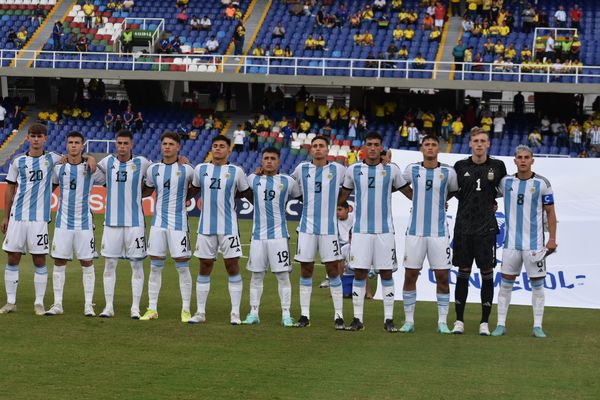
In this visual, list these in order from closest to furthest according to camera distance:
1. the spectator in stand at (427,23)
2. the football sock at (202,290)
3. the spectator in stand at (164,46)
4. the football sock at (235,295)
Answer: the football sock at (235,295) < the football sock at (202,290) < the spectator in stand at (164,46) < the spectator in stand at (427,23)

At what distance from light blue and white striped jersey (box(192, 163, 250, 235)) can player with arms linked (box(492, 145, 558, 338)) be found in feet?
10.8

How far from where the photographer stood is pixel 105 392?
10453 millimetres

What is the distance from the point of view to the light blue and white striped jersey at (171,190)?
14781mm

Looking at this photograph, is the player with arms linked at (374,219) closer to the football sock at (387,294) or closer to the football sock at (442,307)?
the football sock at (387,294)

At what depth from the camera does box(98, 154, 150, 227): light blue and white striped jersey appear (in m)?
15.0

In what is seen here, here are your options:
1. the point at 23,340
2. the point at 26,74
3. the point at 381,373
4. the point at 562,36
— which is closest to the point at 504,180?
the point at 381,373

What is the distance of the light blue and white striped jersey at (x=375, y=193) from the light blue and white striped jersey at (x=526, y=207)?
129 cm

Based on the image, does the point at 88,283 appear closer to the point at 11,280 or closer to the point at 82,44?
the point at 11,280

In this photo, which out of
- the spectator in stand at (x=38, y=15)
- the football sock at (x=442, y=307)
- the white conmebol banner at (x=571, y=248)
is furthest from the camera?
the spectator in stand at (x=38, y=15)

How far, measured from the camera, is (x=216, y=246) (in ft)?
48.4

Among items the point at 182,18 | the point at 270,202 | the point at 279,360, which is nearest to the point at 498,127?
the point at 182,18

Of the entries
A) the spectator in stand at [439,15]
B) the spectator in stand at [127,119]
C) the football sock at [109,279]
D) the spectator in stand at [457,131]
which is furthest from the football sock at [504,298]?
the spectator in stand at [439,15]

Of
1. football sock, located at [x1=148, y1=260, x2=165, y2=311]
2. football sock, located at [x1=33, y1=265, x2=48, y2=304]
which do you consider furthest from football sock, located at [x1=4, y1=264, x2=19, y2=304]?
football sock, located at [x1=148, y1=260, x2=165, y2=311]

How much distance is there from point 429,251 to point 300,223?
1606 millimetres
